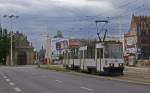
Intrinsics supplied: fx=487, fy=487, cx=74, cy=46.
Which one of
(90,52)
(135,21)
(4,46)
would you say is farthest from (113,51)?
(4,46)

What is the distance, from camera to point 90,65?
5078 centimetres

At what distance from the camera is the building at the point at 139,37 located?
121 meters

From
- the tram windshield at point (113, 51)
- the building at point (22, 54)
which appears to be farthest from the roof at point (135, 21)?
the tram windshield at point (113, 51)

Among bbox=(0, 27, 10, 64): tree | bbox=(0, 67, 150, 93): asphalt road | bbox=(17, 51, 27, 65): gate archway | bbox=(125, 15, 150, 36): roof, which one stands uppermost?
bbox=(125, 15, 150, 36): roof

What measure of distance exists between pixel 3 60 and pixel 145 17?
154 ft

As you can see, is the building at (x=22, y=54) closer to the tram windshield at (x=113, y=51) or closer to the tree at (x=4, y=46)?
the tree at (x=4, y=46)

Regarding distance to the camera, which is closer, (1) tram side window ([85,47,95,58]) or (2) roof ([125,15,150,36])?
(1) tram side window ([85,47,95,58])

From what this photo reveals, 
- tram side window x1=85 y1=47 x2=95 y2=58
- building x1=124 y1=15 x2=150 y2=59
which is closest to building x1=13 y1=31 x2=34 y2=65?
building x1=124 y1=15 x2=150 y2=59

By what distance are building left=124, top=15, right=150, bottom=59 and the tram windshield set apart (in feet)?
232

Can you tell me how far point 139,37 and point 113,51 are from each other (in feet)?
269

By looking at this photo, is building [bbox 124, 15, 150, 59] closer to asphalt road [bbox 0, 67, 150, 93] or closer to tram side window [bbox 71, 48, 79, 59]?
tram side window [bbox 71, 48, 79, 59]

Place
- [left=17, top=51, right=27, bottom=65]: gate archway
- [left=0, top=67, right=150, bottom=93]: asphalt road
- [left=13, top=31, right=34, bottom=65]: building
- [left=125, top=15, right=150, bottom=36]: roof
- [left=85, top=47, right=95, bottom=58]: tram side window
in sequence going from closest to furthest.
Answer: [left=0, top=67, right=150, bottom=93]: asphalt road < [left=85, top=47, right=95, bottom=58]: tram side window < [left=125, top=15, right=150, bottom=36]: roof < [left=13, top=31, right=34, bottom=65]: building < [left=17, top=51, right=27, bottom=65]: gate archway

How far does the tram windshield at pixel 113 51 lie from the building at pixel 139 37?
70.6 m

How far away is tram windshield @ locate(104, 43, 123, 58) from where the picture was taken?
153 feet
